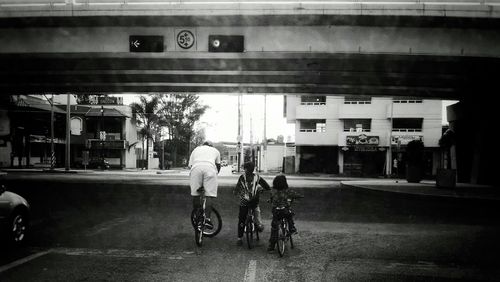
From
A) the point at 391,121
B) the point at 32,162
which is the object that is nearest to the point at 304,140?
the point at 391,121

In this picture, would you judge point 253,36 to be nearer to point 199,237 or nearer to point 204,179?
point 204,179

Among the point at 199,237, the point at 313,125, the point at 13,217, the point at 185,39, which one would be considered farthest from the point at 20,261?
the point at 313,125

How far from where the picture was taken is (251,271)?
5.80 meters

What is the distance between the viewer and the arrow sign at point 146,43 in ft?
49.0

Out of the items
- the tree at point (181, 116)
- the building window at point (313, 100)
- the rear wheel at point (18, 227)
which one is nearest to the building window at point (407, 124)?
the building window at point (313, 100)

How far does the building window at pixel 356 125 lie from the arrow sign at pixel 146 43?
34.4 m

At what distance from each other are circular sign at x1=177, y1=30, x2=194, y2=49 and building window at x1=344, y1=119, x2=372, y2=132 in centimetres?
3398

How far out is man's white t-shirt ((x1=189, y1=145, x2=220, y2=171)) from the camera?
776cm

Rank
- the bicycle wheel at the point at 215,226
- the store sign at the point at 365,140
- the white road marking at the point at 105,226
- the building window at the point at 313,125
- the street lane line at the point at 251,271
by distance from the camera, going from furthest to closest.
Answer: the building window at the point at 313,125, the store sign at the point at 365,140, the white road marking at the point at 105,226, the bicycle wheel at the point at 215,226, the street lane line at the point at 251,271

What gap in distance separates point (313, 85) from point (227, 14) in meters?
9.83

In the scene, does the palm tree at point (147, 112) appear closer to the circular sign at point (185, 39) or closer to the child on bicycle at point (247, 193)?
the circular sign at point (185, 39)

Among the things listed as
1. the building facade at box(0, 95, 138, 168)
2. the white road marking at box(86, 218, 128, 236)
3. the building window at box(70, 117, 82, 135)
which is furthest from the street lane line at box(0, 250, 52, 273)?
the building window at box(70, 117, 82, 135)

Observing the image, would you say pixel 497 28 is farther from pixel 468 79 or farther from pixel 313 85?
pixel 313 85

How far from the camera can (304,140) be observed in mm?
48000
